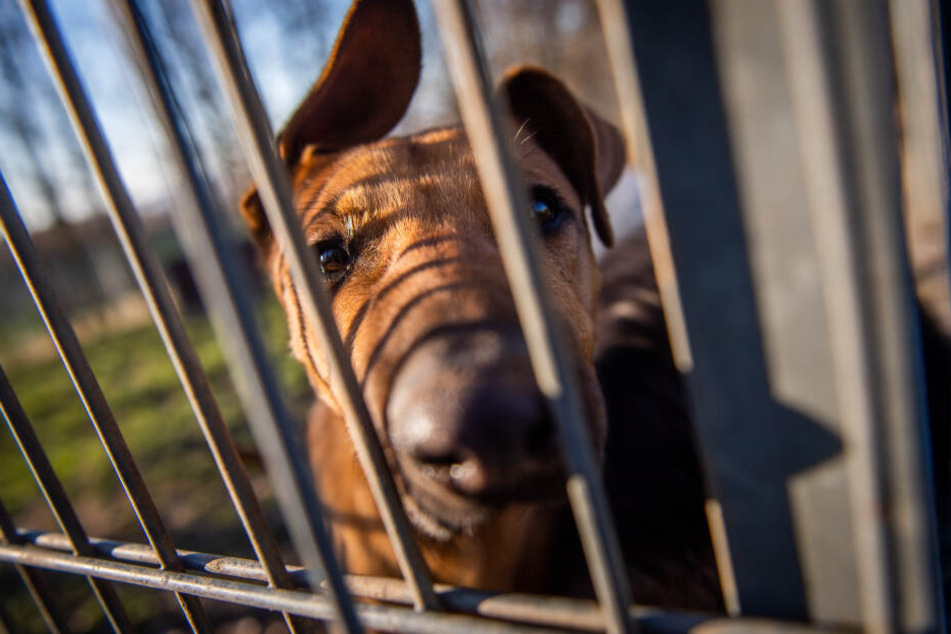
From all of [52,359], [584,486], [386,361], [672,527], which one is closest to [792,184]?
[584,486]

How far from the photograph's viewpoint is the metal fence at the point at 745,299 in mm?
585

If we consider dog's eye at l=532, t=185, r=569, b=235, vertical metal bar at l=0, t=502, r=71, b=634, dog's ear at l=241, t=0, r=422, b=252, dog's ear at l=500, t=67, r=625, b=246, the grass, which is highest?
dog's ear at l=241, t=0, r=422, b=252

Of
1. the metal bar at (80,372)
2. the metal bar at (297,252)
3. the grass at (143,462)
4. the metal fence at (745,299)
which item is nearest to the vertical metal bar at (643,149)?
the metal fence at (745,299)

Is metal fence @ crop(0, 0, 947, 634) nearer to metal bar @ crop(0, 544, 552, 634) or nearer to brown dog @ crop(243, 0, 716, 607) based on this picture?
metal bar @ crop(0, 544, 552, 634)

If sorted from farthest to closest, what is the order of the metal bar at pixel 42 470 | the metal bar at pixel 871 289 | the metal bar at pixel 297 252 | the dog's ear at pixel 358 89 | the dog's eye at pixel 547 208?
the dog's ear at pixel 358 89, the dog's eye at pixel 547 208, the metal bar at pixel 42 470, the metal bar at pixel 297 252, the metal bar at pixel 871 289

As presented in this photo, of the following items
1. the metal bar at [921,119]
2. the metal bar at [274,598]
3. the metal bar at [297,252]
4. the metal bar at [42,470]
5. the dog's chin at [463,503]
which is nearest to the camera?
the metal bar at [297,252]

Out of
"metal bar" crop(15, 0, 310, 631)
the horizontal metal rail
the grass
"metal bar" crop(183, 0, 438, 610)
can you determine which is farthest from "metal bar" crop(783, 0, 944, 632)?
the grass

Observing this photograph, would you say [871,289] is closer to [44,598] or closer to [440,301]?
[440,301]

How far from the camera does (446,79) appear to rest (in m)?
6.75

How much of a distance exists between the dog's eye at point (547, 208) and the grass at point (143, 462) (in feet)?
3.59

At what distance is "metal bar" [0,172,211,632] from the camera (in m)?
1.21

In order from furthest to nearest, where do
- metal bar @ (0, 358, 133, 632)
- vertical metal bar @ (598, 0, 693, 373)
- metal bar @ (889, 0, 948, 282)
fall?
metal bar @ (0, 358, 133, 632) → metal bar @ (889, 0, 948, 282) → vertical metal bar @ (598, 0, 693, 373)

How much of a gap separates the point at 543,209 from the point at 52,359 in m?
16.5

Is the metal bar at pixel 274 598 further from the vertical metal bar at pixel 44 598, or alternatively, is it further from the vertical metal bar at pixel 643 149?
the vertical metal bar at pixel 643 149
